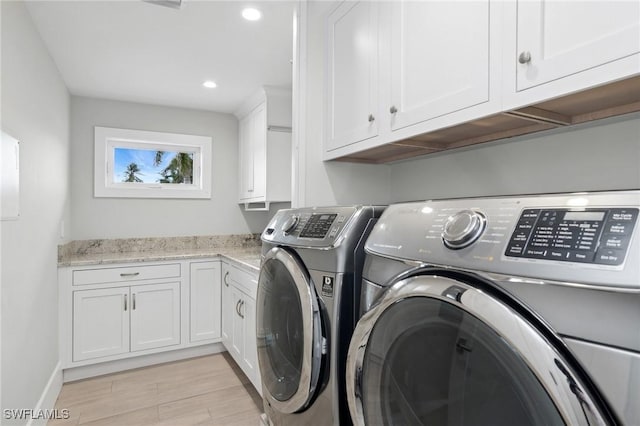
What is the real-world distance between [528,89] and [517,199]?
0.38 m

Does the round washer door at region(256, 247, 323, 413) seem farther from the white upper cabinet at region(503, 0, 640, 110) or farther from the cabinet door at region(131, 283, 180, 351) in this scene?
the cabinet door at region(131, 283, 180, 351)

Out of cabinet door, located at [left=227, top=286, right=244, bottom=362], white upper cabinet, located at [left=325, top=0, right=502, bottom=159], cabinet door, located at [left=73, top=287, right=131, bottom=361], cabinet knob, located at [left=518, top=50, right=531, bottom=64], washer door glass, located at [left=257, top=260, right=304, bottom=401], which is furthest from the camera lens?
cabinet door, located at [left=73, top=287, right=131, bottom=361]

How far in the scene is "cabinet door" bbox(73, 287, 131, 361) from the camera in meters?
2.74

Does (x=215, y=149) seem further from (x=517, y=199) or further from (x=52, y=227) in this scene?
(x=517, y=199)

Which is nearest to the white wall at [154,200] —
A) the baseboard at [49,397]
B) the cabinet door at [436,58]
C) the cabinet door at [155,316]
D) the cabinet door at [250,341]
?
the cabinet door at [155,316]

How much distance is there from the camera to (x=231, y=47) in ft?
7.54

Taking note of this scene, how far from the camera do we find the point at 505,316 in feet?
1.83

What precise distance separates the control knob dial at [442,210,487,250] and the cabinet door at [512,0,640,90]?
41 centimetres

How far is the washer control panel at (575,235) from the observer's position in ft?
1.56

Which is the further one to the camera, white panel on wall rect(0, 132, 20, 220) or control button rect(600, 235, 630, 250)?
white panel on wall rect(0, 132, 20, 220)

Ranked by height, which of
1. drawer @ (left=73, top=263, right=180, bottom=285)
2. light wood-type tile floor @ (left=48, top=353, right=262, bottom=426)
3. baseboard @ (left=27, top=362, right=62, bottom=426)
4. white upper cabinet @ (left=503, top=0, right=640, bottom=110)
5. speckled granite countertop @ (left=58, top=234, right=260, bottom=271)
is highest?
white upper cabinet @ (left=503, top=0, right=640, bottom=110)

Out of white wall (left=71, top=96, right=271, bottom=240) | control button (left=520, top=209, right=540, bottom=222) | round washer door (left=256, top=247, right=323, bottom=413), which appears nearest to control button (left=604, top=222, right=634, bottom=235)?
control button (left=520, top=209, right=540, bottom=222)

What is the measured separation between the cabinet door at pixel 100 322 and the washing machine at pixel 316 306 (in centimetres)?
202

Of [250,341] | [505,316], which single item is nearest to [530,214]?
[505,316]
